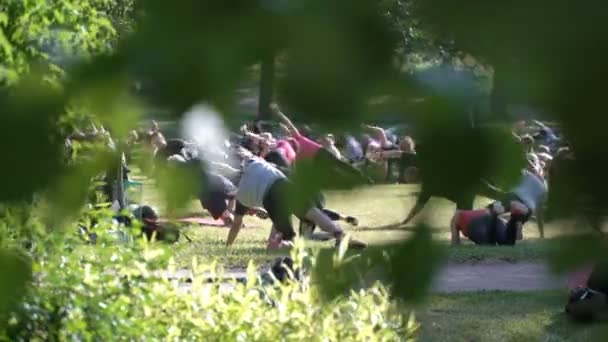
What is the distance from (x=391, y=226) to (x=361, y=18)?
14.3 inches

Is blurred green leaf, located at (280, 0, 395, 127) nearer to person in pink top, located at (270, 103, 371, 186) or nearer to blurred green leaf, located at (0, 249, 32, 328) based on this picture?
person in pink top, located at (270, 103, 371, 186)

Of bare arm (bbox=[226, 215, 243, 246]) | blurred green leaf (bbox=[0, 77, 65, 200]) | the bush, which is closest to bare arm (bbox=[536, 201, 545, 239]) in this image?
blurred green leaf (bbox=[0, 77, 65, 200])

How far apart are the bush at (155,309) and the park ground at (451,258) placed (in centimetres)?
35

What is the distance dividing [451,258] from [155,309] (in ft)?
12.2

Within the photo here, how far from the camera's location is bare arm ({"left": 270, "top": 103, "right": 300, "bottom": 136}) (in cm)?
96

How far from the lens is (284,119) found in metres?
1.01

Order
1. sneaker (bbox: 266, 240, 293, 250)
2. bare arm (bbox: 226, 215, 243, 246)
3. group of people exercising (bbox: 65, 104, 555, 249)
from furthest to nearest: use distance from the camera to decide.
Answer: bare arm (bbox: 226, 215, 243, 246), sneaker (bbox: 266, 240, 293, 250), group of people exercising (bbox: 65, 104, 555, 249)

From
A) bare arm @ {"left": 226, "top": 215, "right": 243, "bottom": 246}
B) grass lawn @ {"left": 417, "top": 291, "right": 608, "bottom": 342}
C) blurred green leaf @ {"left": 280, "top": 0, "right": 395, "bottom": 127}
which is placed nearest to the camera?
blurred green leaf @ {"left": 280, "top": 0, "right": 395, "bottom": 127}

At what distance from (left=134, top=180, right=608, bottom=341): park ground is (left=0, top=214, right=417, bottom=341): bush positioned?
0.35m

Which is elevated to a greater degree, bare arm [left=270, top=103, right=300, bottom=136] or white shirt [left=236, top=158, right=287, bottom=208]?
bare arm [left=270, top=103, right=300, bottom=136]

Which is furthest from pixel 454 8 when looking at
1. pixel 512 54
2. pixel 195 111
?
pixel 195 111

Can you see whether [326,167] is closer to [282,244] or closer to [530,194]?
[530,194]

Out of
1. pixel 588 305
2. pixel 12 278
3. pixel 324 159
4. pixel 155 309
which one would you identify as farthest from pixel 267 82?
pixel 155 309

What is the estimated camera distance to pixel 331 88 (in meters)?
0.92
